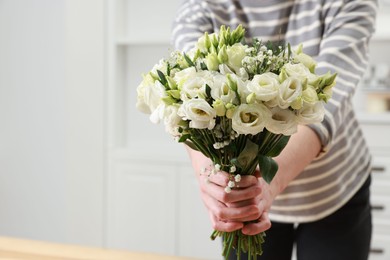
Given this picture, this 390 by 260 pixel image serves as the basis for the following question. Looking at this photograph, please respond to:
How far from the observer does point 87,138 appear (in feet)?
11.2

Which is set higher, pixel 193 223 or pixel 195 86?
pixel 195 86

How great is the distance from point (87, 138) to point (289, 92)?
105 inches

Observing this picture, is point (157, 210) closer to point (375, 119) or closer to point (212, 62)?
point (375, 119)

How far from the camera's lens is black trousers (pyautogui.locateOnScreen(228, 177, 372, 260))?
146 cm

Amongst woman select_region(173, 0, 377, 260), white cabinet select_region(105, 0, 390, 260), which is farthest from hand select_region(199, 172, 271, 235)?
white cabinet select_region(105, 0, 390, 260)

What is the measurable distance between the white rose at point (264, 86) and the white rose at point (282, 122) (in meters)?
0.04

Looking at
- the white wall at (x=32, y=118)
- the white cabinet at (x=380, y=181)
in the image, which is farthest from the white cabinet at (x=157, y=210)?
the white cabinet at (x=380, y=181)

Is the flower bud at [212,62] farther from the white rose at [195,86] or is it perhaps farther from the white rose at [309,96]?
the white rose at [309,96]

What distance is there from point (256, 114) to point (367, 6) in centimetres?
68

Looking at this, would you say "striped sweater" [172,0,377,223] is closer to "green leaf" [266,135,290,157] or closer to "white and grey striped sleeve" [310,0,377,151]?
"white and grey striped sleeve" [310,0,377,151]

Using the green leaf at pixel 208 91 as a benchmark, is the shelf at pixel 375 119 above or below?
below

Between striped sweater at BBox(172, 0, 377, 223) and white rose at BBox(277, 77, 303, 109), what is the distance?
542 millimetres

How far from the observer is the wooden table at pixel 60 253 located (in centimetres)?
133

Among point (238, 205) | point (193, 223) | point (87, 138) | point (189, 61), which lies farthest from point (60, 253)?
point (87, 138)
